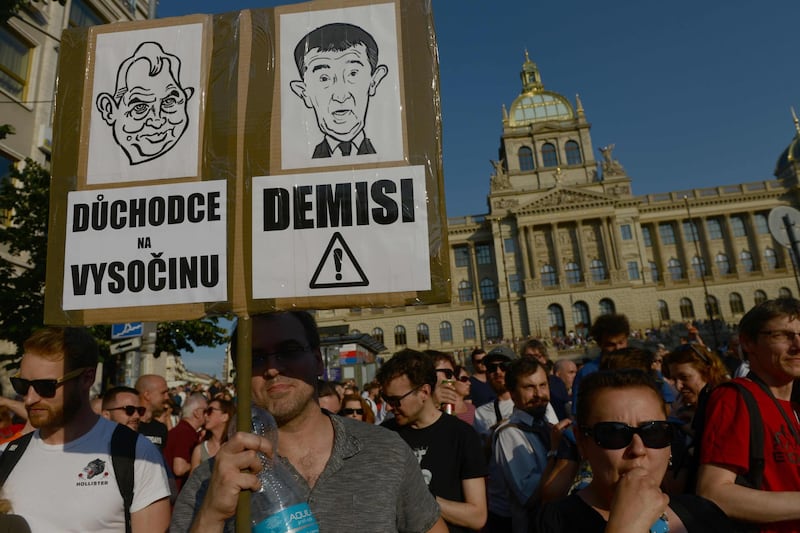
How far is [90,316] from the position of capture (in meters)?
2.04

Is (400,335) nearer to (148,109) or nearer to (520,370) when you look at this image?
(520,370)

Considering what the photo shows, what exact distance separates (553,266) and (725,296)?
59.5ft

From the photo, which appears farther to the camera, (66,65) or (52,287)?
(66,65)

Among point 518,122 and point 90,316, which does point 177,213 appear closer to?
point 90,316

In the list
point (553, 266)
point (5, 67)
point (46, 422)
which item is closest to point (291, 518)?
point (46, 422)

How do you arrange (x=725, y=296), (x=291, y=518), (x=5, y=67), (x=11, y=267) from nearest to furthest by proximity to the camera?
(x=291, y=518) < (x=11, y=267) < (x=5, y=67) < (x=725, y=296)

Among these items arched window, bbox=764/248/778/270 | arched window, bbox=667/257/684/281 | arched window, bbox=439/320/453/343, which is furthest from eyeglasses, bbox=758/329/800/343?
arched window, bbox=764/248/778/270

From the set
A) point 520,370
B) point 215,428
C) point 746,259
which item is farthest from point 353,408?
point 746,259

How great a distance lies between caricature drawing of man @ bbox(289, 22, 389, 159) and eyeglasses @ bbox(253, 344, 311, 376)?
2.42ft

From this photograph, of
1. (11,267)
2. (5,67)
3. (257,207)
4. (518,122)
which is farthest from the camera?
(518,122)

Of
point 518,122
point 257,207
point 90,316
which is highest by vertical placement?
point 518,122

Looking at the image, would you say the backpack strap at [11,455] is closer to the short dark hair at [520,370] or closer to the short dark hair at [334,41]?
the short dark hair at [334,41]

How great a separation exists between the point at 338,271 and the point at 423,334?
187ft

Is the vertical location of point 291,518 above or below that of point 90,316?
below
